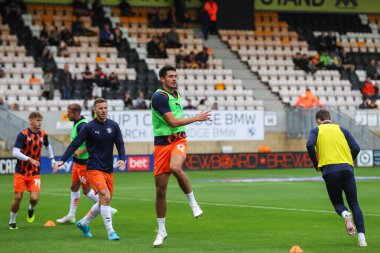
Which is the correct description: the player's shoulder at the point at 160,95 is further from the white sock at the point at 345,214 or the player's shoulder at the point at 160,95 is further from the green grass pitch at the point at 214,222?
the white sock at the point at 345,214

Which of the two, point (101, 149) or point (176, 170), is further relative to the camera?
point (101, 149)

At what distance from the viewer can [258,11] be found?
5488 cm

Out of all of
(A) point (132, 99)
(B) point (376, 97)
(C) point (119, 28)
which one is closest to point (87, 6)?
(C) point (119, 28)

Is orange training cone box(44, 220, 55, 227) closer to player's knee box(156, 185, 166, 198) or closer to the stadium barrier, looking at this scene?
player's knee box(156, 185, 166, 198)

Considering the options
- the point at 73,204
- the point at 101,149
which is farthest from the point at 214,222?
the point at 101,149

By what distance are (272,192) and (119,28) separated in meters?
22.7

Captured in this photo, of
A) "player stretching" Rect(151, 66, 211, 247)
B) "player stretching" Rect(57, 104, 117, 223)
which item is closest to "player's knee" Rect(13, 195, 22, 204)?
"player stretching" Rect(57, 104, 117, 223)

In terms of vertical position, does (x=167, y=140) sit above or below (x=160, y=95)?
below

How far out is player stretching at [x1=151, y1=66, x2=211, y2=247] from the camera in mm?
14297

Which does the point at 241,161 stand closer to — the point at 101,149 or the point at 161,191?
the point at 101,149

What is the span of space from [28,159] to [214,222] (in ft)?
12.4

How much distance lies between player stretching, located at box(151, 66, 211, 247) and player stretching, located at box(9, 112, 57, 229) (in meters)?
3.91

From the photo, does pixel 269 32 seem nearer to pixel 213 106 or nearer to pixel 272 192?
pixel 213 106

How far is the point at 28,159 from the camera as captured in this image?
17.6 meters
